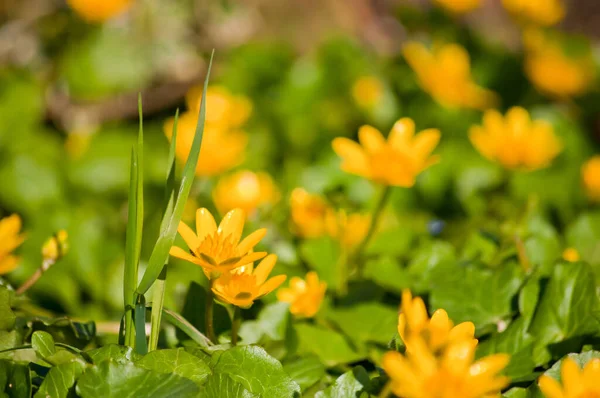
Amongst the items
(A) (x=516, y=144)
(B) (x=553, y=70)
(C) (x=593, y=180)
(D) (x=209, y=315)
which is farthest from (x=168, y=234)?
(B) (x=553, y=70)

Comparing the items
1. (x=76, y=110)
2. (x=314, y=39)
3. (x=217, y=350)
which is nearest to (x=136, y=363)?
(x=217, y=350)

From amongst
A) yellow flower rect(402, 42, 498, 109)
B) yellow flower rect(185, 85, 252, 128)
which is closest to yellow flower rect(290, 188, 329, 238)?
yellow flower rect(185, 85, 252, 128)

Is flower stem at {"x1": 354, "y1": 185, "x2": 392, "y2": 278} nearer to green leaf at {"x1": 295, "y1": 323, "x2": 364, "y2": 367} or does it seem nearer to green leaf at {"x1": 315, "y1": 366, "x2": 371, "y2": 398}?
green leaf at {"x1": 295, "y1": 323, "x2": 364, "y2": 367}

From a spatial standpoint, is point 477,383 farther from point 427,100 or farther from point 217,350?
point 427,100

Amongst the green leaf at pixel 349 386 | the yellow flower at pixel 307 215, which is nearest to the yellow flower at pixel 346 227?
the yellow flower at pixel 307 215

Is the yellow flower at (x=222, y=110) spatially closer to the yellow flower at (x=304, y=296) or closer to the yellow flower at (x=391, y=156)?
the yellow flower at (x=391, y=156)

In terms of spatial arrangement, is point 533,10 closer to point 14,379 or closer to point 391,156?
point 391,156

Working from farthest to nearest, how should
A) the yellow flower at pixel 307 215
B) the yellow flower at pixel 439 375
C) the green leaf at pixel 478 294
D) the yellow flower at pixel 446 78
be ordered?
the yellow flower at pixel 446 78, the yellow flower at pixel 307 215, the green leaf at pixel 478 294, the yellow flower at pixel 439 375
